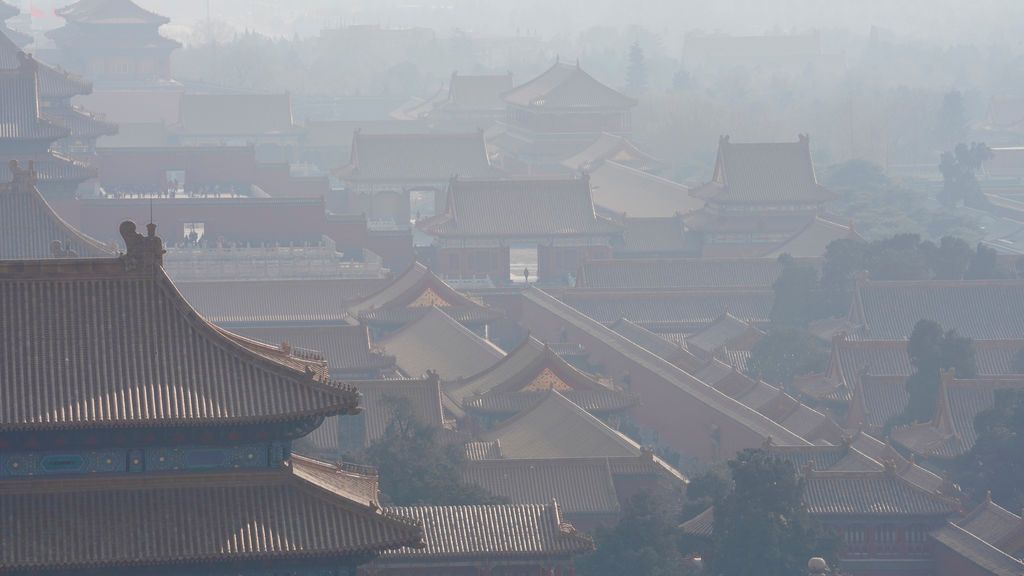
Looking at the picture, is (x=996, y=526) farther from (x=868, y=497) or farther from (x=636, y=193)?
(x=636, y=193)

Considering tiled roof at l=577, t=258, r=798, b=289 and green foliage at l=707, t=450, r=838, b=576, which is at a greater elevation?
tiled roof at l=577, t=258, r=798, b=289

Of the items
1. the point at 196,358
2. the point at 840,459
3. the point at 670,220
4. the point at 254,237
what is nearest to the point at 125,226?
the point at 196,358

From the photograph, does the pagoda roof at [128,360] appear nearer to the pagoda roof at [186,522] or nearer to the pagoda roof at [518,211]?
the pagoda roof at [186,522]

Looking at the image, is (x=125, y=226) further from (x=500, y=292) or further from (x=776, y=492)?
(x=500, y=292)

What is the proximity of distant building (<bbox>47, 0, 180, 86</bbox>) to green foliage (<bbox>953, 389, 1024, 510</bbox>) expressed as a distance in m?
76.0

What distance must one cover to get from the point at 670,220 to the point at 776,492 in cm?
3775

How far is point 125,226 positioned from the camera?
19.9 meters

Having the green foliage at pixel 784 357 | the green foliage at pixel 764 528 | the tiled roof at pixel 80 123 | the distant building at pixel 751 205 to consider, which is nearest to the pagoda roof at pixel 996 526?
the green foliage at pixel 764 528

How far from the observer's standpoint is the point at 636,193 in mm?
75000

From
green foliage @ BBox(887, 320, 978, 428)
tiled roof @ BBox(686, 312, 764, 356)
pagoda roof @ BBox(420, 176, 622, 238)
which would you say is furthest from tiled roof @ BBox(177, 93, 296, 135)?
green foliage @ BBox(887, 320, 978, 428)

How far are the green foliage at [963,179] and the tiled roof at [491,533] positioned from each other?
56.6 m

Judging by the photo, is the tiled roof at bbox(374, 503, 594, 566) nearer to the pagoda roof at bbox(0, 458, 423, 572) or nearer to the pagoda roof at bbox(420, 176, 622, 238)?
the pagoda roof at bbox(0, 458, 423, 572)

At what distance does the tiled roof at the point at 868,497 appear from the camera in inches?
1243

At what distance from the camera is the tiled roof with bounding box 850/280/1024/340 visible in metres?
47.8
